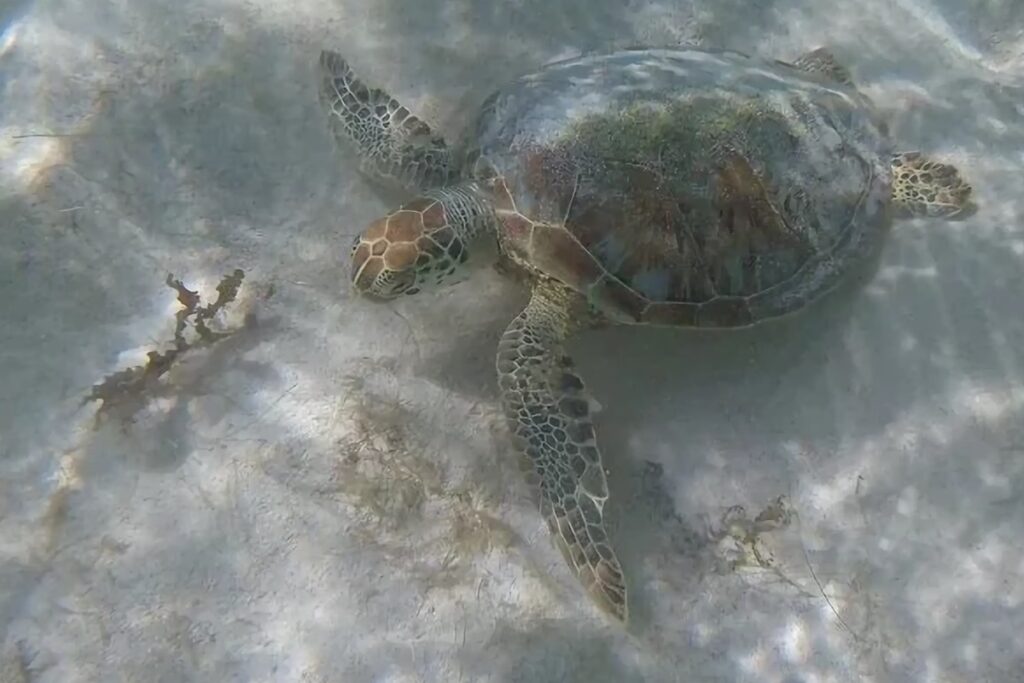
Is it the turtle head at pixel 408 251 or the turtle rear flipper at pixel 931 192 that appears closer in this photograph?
the turtle head at pixel 408 251

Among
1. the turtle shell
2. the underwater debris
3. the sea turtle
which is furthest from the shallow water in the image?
the turtle shell

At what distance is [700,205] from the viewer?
2920mm

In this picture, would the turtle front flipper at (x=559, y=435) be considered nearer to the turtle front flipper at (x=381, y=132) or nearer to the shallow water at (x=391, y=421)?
the shallow water at (x=391, y=421)

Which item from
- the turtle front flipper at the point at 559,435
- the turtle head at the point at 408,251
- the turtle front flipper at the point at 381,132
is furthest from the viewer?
the turtle front flipper at the point at 381,132

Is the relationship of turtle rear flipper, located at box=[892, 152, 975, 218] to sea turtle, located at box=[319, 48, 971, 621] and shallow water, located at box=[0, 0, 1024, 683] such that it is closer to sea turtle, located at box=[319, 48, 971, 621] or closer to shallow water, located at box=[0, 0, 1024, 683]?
shallow water, located at box=[0, 0, 1024, 683]

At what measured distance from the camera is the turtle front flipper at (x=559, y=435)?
104 inches

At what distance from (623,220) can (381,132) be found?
131 cm

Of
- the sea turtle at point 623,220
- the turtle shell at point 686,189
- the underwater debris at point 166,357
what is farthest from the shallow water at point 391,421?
the turtle shell at point 686,189

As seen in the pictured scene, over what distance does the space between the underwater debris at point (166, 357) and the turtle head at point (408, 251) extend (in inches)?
25.0

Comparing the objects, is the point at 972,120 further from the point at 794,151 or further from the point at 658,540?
the point at 658,540

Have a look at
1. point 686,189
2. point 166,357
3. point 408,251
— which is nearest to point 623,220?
point 686,189

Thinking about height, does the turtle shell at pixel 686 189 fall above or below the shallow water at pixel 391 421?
above

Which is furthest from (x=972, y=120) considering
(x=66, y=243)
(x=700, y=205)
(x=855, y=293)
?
(x=66, y=243)

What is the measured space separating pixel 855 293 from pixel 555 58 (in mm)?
1996
